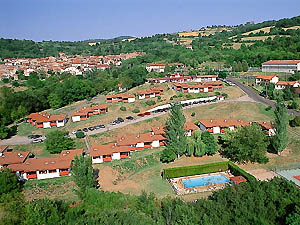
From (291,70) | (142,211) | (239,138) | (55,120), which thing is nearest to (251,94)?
(291,70)

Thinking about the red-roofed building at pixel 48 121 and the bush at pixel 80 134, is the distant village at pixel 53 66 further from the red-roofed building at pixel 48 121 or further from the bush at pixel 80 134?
the bush at pixel 80 134

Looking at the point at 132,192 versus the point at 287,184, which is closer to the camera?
the point at 287,184

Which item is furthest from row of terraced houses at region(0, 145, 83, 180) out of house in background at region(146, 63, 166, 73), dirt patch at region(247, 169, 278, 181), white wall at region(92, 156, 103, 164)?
house in background at region(146, 63, 166, 73)

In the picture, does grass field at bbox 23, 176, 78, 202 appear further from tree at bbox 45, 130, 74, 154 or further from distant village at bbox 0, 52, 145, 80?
distant village at bbox 0, 52, 145, 80

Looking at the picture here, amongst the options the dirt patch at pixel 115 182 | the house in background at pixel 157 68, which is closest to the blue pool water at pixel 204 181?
the dirt patch at pixel 115 182

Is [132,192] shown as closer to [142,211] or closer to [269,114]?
[142,211]
